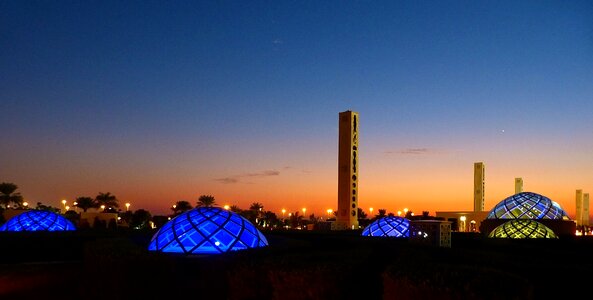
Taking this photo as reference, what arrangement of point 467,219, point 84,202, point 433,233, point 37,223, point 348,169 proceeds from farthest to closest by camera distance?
point 84,202 < point 467,219 < point 348,169 < point 37,223 < point 433,233

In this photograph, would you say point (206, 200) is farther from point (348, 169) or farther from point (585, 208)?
point (585, 208)

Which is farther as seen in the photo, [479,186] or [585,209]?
[585,209]

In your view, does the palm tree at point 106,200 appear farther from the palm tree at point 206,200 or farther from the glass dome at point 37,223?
the glass dome at point 37,223

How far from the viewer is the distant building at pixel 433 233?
1392 cm

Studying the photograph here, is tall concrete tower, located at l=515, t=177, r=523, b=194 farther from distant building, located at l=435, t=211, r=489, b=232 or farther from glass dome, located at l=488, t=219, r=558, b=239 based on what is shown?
glass dome, located at l=488, t=219, r=558, b=239

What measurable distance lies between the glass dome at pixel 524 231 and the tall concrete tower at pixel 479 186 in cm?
2863

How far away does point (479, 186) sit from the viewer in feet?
151

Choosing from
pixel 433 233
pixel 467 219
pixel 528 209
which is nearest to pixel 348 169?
pixel 528 209

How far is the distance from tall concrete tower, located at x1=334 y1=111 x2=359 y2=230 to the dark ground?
1990cm

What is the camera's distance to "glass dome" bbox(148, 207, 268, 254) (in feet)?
39.7

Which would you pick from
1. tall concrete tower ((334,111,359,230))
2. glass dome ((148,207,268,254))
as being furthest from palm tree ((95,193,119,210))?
Answer: glass dome ((148,207,268,254))

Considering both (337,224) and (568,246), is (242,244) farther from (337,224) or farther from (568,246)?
(337,224)

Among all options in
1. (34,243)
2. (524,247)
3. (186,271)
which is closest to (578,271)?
(524,247)

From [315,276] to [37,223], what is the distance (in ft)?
59.1
